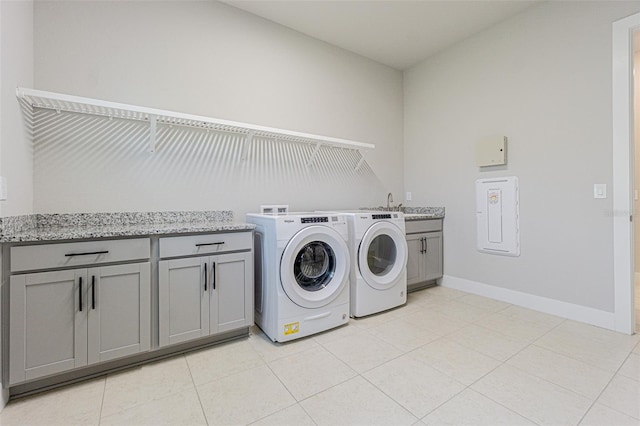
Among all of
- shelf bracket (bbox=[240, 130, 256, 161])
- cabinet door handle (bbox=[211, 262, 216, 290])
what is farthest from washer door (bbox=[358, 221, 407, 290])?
shelf bracket (bbox=[240, 130, 256, 161])

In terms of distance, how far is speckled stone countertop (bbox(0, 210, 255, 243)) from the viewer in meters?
1.44

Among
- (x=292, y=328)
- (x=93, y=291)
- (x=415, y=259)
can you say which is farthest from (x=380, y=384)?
(x=415, y=259)

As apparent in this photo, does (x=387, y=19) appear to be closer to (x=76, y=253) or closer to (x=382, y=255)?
(x=382, y=255)

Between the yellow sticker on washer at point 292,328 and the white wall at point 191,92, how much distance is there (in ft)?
3.58

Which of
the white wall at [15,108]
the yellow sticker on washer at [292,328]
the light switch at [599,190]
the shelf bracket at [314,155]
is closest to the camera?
the white wall at [15,108]

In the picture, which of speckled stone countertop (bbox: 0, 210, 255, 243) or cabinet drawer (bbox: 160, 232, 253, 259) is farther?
cabinet drawer (bbox: 160, 232, 253, 259)

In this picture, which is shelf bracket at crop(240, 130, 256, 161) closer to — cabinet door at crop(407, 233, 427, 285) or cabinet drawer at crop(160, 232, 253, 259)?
cabinet drawer at crop(160, 232, 253, 259)

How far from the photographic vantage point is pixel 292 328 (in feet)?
6.59

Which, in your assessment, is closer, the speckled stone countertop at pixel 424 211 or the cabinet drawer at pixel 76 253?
the cabinet drawer at pixel 76 253

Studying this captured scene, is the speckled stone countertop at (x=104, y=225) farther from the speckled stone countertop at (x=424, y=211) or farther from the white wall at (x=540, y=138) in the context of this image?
the white wall at (x=540, y=138)

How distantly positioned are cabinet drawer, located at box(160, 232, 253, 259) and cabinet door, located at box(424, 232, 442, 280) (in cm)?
206

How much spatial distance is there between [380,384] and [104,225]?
2.05 meters

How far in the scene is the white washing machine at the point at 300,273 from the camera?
1.98 meters

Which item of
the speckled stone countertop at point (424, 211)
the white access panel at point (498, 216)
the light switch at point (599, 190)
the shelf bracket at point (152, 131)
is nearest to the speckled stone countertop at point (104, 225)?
the shelf bracket at point (152, 131)
